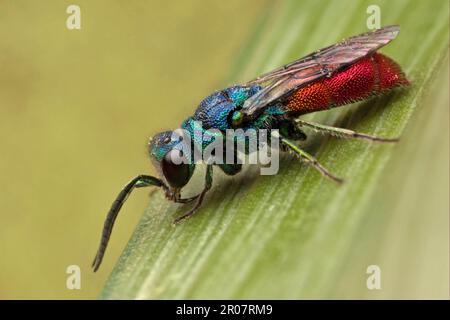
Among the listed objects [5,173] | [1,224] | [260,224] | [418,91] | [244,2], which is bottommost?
[1,224]

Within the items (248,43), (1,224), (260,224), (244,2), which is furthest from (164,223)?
(244,2)

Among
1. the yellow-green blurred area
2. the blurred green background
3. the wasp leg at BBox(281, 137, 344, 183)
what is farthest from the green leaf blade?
the yellow-green blurred area

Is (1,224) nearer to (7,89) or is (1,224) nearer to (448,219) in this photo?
(7,89)

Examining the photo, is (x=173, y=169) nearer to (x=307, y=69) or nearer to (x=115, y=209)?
(x=115, y=209)

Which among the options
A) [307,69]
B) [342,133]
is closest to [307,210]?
[342,133]

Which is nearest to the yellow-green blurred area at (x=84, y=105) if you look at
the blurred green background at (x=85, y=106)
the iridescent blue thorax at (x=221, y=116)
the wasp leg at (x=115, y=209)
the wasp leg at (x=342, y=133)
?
the blurred green background at (x=85, y=106)

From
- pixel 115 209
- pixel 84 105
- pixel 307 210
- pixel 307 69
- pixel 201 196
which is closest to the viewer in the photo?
pixel 307 210

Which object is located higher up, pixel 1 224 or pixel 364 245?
pixel 364 245

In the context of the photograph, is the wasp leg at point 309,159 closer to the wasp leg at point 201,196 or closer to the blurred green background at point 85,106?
the wasp leg at point 201,196

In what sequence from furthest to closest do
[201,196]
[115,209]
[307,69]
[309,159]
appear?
[307,69] → [201,196] → [115,209] → [309,159]
